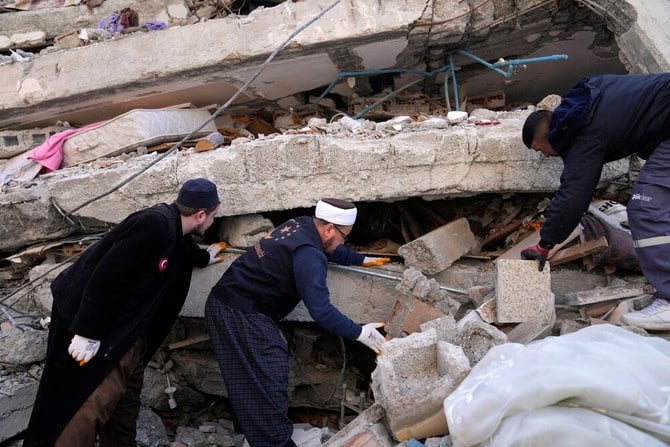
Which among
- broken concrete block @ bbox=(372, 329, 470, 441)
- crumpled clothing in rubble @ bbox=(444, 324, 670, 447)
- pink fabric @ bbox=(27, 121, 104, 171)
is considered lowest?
broken concrete block @ bbox=(372, 329, 470, 441)

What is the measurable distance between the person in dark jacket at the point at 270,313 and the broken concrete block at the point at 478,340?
0.60m

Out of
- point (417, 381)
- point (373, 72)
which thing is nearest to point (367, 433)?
point (417, 381)

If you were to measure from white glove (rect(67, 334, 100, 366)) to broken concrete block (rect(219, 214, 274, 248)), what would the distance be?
1379mm

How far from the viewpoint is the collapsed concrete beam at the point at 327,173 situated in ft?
11.6

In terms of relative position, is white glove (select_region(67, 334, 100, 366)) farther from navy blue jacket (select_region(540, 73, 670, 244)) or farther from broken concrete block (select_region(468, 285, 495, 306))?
navy blue jacket (select_region(540, 73, 670, 244))

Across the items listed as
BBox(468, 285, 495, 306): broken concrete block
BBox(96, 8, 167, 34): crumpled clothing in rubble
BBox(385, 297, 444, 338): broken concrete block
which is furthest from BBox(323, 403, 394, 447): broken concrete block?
BBox(96, 8, 167, 34): crumpled clothing in rubble

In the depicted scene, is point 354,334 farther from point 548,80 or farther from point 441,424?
point 548,80

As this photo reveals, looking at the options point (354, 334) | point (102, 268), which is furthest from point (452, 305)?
point (102, 268)

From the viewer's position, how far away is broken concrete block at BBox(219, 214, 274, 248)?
384 centimetres

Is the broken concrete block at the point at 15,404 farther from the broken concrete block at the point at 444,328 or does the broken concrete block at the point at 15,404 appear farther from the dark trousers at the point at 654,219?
the dark trousers at the point at 654,219

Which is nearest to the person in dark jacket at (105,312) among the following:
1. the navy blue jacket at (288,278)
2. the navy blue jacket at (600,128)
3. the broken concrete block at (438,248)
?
the navy blue jacket at (288,278)

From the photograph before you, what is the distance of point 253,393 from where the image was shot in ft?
9.53

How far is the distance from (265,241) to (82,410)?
57.5 inches

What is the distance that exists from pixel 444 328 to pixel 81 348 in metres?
2.09
